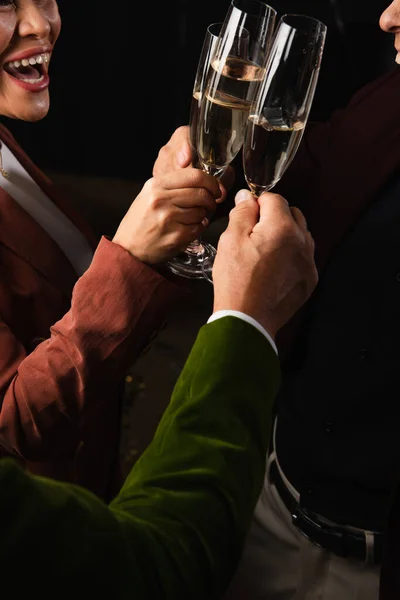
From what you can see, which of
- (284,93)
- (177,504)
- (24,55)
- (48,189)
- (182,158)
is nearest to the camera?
(177,504)

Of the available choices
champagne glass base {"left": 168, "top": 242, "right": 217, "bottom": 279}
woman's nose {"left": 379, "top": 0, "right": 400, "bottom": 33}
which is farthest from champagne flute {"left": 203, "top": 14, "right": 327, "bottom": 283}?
woman's nose {"left": 379, "top": 0, "right": 400, "bottom": 33}

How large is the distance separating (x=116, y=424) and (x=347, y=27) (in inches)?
52.3

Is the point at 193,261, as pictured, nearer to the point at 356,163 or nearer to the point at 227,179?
the point at 227,179

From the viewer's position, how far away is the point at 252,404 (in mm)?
743

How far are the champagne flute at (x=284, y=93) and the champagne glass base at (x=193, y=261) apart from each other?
0.23 meters

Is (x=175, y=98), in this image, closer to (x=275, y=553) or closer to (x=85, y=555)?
(x=275, y=553)

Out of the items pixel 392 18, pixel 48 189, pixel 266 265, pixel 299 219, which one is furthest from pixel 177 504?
pixel 392 18

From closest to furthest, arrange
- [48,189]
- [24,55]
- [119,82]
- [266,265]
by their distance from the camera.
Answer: [266,265], [24,55], [48,189], [119,82]

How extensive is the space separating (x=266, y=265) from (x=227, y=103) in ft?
0.93

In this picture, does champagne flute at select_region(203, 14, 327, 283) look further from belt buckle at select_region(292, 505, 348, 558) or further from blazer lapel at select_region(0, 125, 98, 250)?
belt buckle at select_region(292, 505, 348, 558)

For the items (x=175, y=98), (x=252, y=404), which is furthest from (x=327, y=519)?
(x=175, y=98)

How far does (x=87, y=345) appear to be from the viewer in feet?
3.48

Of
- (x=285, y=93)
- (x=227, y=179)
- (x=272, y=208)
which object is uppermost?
(x=285, y=93)

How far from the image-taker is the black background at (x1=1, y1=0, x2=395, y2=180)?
9.23ft
